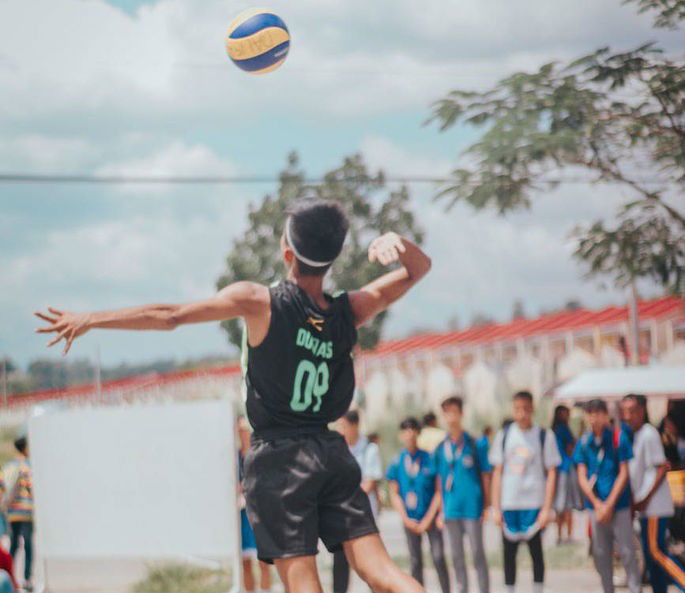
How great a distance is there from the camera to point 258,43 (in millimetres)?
9070

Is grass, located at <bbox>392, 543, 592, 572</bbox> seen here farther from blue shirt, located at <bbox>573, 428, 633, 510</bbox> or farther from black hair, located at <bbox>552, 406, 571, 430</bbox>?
blue shirt, located at <bbox>573, 428, 633, 510</bbox>

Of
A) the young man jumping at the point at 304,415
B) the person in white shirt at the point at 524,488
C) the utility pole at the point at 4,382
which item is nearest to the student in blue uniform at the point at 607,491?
the person in white shirt at the point at 524,488

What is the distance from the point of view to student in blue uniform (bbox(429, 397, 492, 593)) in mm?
9312

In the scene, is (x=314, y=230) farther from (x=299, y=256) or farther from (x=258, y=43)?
(x=258, y=43)

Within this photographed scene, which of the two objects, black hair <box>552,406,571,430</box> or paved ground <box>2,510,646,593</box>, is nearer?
paved ground <box>2,510,646,593</box>

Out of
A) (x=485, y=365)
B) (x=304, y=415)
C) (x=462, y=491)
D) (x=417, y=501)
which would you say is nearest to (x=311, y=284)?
(x=304, y=415)

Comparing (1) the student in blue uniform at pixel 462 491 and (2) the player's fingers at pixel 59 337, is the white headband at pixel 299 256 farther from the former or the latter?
(1) the student in blue uniform at pixel 462 491

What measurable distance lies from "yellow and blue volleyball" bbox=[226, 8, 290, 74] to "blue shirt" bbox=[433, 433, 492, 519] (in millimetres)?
3338

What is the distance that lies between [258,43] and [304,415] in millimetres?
5072

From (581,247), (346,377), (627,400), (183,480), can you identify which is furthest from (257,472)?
(581,247)

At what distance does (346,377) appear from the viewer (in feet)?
15.8

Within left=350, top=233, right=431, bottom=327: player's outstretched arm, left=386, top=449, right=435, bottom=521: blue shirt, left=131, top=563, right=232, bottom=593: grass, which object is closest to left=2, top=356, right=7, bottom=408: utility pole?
left=131, top=563, right=232, bottom=593: grass

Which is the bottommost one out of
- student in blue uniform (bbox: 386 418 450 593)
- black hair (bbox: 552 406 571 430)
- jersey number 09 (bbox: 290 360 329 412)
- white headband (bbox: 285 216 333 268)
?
student in blue uniform (bbox: 386 418 450 593)

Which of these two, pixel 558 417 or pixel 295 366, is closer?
pixel 295 366
